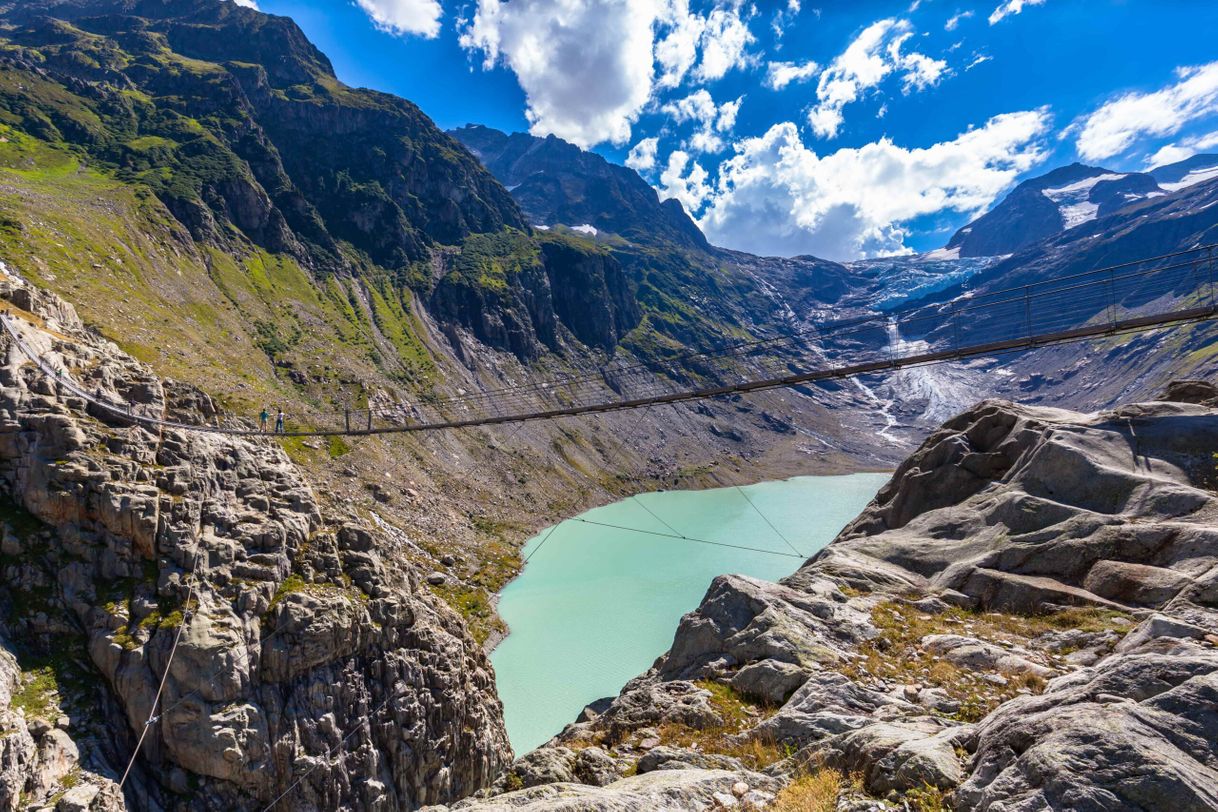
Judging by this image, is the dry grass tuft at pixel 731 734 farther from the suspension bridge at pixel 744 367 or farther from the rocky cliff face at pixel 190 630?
the rocky cliff face at pixel 190 630

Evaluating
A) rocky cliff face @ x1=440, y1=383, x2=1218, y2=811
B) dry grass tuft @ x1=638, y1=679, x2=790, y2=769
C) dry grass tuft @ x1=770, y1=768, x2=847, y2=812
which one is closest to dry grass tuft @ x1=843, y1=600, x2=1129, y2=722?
rocky cliff face @ x1=440, y1=383, x2=1218, y2=811

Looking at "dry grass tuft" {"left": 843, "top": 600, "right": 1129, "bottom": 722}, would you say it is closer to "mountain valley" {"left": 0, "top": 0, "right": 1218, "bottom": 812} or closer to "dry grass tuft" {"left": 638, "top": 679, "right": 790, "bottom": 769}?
"mountain valley" {"left": 0, "top": 0, "right": 1218, "bottom": 812}

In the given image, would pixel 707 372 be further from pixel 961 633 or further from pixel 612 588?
pixel 961 633

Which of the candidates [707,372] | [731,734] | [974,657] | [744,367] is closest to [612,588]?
[974,657]

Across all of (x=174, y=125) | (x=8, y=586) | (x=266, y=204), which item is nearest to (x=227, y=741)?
(x=8, y=586)

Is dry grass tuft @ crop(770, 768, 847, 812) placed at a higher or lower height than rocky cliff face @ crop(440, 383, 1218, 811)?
lower

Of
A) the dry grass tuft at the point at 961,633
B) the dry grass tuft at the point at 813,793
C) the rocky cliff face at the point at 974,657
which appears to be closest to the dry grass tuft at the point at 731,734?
the rocky cliff face at the point at 974,657
